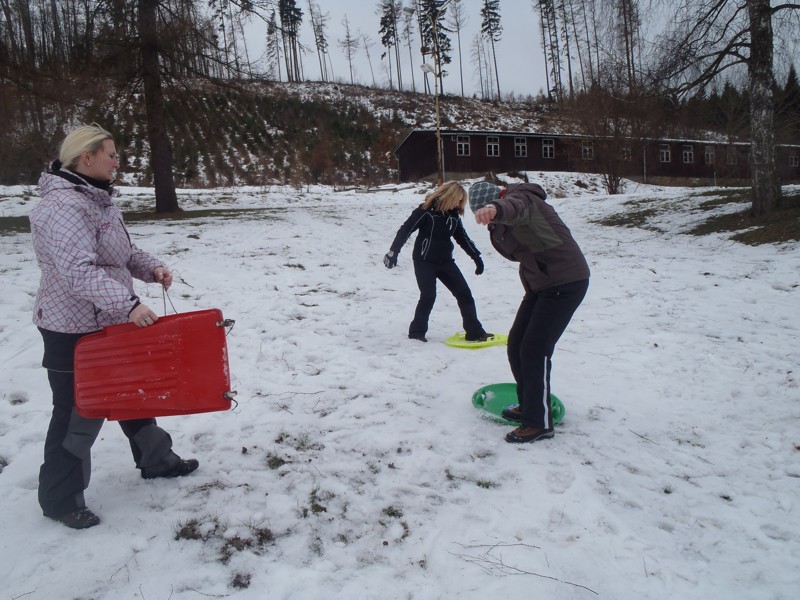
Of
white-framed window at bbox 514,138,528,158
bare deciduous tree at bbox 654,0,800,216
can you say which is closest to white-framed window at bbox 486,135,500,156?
white-framed window at bbox 514,138,528,158

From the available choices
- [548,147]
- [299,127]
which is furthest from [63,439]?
[299,127]

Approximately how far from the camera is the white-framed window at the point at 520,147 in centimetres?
3722

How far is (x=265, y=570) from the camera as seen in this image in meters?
2.47

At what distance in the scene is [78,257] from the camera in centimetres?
246

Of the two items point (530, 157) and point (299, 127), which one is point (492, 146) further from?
point (299, 127)

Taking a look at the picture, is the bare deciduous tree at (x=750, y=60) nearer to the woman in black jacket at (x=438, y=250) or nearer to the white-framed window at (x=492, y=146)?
the woman in black jacket at (x=438, y=250)

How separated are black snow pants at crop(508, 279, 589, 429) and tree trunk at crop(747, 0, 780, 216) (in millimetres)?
10995

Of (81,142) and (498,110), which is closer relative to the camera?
(81,142)

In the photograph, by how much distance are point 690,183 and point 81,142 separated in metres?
43.7

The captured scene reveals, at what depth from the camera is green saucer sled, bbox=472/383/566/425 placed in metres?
3.95

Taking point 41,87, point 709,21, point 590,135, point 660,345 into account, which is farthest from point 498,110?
point 660,345

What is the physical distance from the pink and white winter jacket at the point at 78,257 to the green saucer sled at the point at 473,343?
3.73m

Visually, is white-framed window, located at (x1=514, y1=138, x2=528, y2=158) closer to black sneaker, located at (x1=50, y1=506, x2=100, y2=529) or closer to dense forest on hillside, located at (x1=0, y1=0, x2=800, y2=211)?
dense forest on hillside, located at (x1=0, y1=0, x2=800, y2=211)

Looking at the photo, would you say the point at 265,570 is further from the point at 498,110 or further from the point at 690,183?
the point at 498,110
